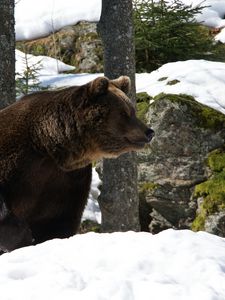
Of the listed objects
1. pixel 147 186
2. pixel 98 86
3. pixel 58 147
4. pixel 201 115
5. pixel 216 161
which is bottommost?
pixel 147 186

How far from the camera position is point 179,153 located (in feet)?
23.3

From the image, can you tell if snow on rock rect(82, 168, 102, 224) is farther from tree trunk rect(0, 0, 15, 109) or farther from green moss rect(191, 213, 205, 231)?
tree trunk rect(0, 0, 15, 109)

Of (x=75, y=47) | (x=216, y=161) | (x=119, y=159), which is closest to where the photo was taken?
(x=119, y=159)

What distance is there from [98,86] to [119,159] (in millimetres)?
1893

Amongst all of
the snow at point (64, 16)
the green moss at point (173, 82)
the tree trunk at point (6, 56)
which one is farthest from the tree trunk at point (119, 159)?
the snow at point (64, 16)

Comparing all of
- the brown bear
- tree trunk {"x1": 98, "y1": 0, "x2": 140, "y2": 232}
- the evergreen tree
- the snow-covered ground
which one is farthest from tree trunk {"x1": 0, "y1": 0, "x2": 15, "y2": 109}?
the evergreen tree

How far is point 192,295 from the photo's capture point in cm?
231

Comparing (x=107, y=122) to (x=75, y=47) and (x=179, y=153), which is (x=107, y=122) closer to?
(x=179, y=153)

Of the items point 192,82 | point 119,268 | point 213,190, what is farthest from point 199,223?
point 119,268

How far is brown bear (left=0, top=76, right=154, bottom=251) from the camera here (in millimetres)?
4547

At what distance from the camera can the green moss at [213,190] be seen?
21.9 ft

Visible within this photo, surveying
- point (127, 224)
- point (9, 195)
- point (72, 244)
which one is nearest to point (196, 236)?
point (72, 244)

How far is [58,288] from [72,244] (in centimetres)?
67

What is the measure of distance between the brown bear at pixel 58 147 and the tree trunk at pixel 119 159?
1.52 m
